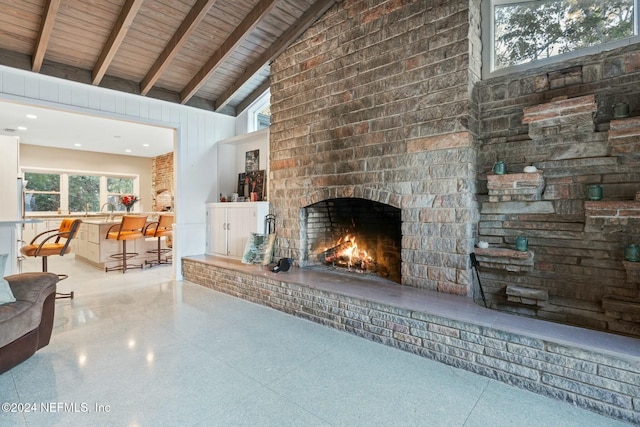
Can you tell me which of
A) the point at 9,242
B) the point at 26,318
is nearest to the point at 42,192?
the point at 9,242

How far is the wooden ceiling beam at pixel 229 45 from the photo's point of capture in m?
3.58

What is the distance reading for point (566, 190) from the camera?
2.52 metres

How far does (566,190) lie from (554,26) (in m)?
1.43

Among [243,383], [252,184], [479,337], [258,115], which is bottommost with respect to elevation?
[243,383]

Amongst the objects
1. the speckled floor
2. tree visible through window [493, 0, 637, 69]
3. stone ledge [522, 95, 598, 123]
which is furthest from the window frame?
stone ledge [522, 95, 598, 123]

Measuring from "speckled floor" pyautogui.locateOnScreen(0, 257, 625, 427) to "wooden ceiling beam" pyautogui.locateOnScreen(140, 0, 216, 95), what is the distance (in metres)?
3.23

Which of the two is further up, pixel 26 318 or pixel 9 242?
pixel 9 242

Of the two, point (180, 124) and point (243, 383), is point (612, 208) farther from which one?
point (180, 124)

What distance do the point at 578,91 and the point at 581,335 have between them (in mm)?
1868

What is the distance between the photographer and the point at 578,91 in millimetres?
2486

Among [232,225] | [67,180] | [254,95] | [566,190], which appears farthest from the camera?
[67,180]

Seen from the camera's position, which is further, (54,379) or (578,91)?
(578,91)

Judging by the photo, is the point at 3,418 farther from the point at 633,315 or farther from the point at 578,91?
the point at 578,91

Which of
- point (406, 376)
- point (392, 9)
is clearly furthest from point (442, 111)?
point (406, 376)
